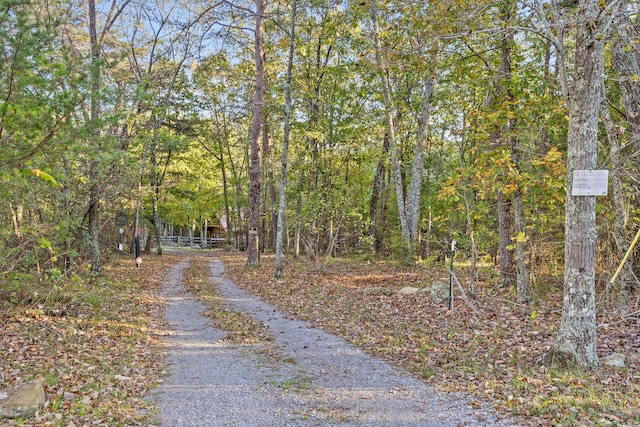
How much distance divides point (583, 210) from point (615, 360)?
6.07 ft

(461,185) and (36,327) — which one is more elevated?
(461,185)

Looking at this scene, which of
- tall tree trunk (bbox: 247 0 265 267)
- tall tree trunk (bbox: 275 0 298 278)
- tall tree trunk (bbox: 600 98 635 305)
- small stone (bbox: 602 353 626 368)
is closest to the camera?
small stone (bbox: 602 353 626 368)

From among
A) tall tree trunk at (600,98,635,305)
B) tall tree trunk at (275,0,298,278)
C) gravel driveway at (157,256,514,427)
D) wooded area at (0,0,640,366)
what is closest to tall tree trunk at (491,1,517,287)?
wooded area at (0,0,640,366)

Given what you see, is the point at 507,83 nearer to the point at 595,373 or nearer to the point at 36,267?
the point at 595,373

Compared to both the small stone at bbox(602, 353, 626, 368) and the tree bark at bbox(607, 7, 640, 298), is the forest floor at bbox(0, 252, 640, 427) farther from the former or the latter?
the tree bark at bbox(607, 7, 640, 298)

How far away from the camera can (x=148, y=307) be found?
378 inches

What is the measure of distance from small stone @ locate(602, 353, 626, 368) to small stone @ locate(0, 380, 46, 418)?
6172 mm

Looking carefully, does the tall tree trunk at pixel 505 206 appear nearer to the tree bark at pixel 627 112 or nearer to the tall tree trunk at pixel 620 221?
the tall tree trunk at pixel 620 221

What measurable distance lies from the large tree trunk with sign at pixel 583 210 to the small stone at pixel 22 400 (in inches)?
219

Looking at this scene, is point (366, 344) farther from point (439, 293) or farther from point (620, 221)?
point (620, 221)

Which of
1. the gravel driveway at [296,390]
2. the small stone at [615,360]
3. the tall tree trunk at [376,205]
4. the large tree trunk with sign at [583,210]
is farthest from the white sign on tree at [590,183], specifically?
the tall tree trunk at [376,205]

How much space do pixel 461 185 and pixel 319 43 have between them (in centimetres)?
1284

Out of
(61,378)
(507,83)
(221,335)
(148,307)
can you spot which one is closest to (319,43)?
(507,83)

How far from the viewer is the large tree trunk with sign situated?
487 cm
